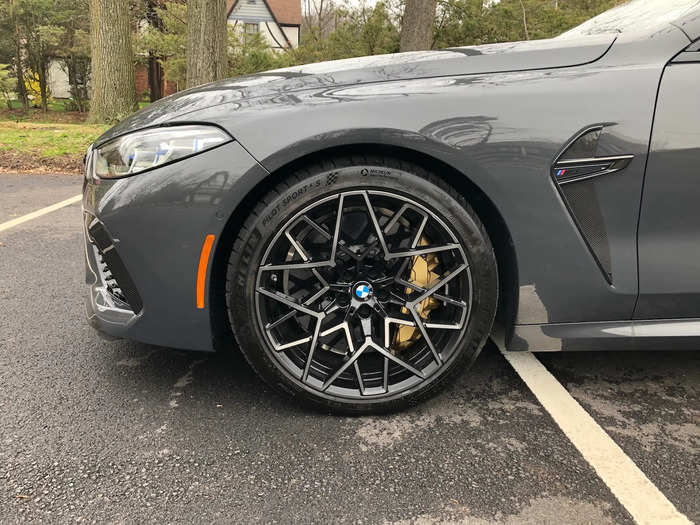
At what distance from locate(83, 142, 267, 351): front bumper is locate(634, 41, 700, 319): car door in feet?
4.11

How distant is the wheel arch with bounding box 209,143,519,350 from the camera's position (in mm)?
1863

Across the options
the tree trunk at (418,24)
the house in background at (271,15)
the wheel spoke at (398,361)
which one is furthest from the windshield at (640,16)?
the house in background at (271,15)

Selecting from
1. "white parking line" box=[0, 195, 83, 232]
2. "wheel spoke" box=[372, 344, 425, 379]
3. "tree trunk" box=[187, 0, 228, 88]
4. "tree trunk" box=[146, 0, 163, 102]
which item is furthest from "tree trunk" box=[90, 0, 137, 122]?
"wheel spoke" box=[372, 344, 425, 379]

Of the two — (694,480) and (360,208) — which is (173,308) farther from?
(694,480)

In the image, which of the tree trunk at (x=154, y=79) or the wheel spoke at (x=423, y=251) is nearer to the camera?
the wheel spoke at (x=423, y=251)

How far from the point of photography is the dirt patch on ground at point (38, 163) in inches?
282

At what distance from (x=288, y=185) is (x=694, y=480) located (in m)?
1.54

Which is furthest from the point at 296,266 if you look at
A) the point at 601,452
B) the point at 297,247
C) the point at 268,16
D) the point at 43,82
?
the point at 268,16

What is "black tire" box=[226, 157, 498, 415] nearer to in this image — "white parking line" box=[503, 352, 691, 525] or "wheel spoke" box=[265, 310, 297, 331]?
"wheel spoke" box=[265, 310, 297, 331]

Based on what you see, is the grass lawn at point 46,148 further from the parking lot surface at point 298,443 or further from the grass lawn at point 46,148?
the parking lot surface at point 298,443

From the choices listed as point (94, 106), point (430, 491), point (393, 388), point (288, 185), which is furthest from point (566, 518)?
point (94, 106)

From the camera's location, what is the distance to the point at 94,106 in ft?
37.0

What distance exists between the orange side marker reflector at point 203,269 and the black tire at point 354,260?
8cm

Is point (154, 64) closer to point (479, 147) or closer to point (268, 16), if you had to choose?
point (268, 16)
